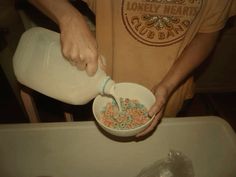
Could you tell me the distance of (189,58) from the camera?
0.84m

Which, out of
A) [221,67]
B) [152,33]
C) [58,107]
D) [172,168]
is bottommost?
→ [58,107]

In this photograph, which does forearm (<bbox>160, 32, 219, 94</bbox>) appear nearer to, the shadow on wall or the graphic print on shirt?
the graphic print on shirt

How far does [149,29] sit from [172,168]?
1.39 ft

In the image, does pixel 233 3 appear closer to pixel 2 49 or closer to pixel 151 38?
pixel 151 38

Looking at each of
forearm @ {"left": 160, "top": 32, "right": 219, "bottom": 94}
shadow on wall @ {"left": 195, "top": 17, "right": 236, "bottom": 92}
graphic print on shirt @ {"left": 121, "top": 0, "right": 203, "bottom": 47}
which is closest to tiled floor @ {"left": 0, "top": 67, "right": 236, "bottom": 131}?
shadow on wall @ {"left": 195, "top": 17, "right": 236, "bottom": 92}

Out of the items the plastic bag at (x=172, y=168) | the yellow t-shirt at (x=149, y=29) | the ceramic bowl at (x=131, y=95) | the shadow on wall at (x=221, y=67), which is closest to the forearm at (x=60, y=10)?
the yellow t-shirt at (x=149, y=29)

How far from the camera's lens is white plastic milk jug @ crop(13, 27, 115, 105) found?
622 mm

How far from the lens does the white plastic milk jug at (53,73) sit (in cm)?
62

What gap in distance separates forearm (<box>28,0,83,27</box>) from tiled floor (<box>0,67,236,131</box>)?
961 mm

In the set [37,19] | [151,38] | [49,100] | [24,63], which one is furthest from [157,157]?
[49,100]

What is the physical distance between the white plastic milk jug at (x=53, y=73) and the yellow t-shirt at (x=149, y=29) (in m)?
0.18

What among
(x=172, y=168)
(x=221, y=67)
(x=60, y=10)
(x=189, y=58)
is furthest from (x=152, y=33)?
(x=221, y=67)

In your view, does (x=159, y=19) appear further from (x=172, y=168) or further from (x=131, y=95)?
(x=172, y=168)

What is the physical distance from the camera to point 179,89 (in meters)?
0.94
